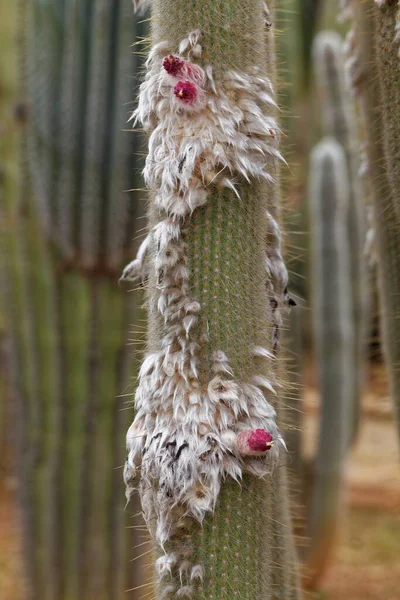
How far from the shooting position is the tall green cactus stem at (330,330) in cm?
545

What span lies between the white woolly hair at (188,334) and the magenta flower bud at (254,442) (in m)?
0.01

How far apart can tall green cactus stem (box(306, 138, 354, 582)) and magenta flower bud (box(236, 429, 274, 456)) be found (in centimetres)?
404

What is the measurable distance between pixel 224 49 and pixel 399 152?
553 millimetres

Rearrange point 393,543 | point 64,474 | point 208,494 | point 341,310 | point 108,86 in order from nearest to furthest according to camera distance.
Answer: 1. point 208,494
2. point 108,86
3. point 64,474
4. point 341,310
5. point 393,543

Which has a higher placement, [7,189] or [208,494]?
[7,189]

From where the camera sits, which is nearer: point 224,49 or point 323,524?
point 224,49

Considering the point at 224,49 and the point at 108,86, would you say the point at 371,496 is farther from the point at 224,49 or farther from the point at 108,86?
the point at 224,49

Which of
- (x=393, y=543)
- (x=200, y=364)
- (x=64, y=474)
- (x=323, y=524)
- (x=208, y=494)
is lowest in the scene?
(x=393, y=543)

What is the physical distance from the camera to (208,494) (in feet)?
4.93

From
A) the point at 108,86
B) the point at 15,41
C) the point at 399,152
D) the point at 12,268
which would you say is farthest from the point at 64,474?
the point at 399,152

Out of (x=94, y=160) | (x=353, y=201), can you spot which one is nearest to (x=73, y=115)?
(x=94, y=160)

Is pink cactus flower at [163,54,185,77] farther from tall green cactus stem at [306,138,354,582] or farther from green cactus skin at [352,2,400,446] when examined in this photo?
tall green cactus stem at [306,138,354,582]

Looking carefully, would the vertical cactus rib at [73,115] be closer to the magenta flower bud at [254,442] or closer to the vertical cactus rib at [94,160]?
the vertical cactus rib at [94,160]

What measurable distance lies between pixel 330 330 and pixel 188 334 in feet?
13.7
